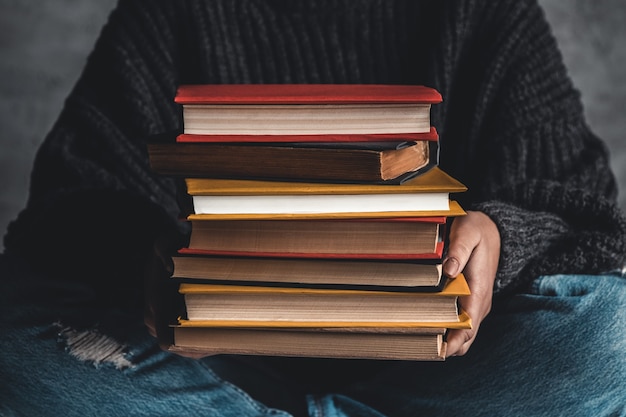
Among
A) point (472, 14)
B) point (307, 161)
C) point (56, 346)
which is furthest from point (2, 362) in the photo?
point (472, 14)

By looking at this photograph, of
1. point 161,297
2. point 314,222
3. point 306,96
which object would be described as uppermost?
point 306,96

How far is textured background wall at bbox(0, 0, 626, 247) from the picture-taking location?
1842 mm

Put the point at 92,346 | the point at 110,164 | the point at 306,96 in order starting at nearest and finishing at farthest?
the point at 306,96 < the point at 92,346 < the point at 110,164

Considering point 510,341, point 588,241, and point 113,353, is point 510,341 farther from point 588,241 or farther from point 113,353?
point 113,353

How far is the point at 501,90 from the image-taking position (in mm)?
1218

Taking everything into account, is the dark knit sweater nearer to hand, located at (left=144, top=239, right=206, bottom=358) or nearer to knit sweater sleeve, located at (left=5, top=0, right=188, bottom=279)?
knit sweater sleeve, located at (left=5, top=0, right=188, bottom=279)

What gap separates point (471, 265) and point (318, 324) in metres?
0.19

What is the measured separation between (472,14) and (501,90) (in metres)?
0.12

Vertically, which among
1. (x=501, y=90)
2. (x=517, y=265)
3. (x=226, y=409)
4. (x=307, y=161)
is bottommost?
(x=226, y=409)

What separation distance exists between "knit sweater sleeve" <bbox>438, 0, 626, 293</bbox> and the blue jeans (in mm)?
118

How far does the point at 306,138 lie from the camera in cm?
73

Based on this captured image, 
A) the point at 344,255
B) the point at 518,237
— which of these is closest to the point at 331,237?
the point at 344,255

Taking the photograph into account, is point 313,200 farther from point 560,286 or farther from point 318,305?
point 560,286

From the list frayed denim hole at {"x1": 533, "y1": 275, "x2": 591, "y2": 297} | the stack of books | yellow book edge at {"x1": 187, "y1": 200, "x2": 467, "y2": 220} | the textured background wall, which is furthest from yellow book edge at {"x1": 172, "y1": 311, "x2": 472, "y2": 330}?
the textured background wall
